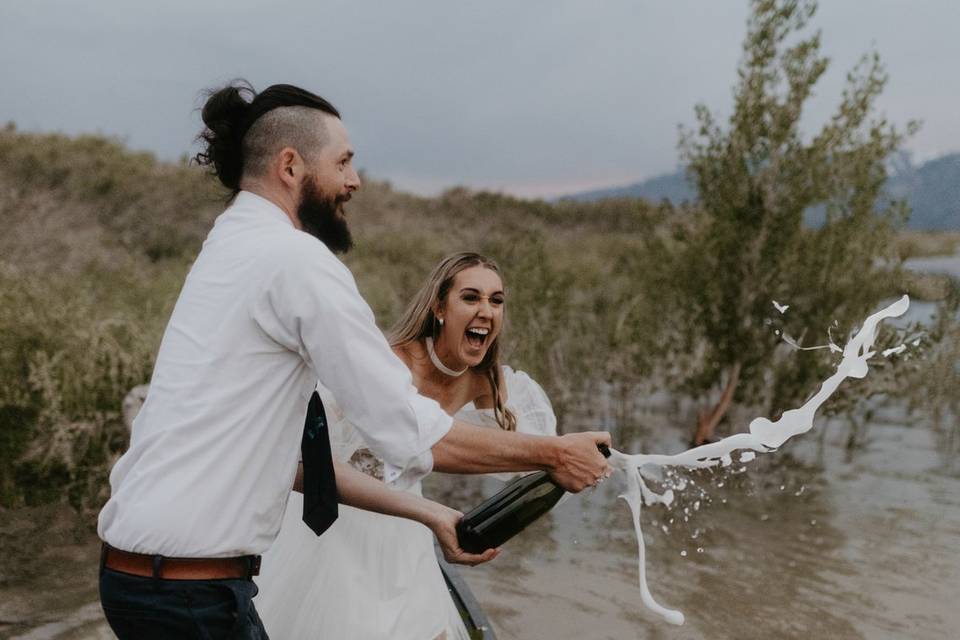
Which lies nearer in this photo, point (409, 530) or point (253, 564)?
point (253, 564)

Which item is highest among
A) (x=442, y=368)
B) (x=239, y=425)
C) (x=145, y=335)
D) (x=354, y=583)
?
(x=239, y=425)

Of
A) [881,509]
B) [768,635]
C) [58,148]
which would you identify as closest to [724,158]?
[881,509]

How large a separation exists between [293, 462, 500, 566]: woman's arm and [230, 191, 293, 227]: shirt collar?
943mm

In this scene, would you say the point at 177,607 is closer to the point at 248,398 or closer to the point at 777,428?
the point at 248,398

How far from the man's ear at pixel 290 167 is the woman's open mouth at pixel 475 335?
1.87 m

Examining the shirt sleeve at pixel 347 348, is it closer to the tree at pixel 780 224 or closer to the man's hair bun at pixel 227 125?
the man's hair bun at pixel 227 125

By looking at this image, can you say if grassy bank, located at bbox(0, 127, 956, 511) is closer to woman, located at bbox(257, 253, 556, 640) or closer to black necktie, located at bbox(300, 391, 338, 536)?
black necktie, located at bbox(300, 391, 338, 536)

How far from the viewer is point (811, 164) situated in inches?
321

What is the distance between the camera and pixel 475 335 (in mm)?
3963

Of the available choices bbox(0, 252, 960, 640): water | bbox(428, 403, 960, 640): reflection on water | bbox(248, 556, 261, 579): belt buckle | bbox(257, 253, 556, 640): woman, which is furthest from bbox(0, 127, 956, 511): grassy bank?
bbox(248, 556, 261, 579): belt buckle

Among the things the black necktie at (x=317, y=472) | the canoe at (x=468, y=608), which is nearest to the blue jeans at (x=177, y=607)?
the black necktie at (x=317, y=472)

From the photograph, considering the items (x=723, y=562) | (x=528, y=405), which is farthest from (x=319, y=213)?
(x=723, y=562)

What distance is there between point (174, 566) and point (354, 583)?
1.30m

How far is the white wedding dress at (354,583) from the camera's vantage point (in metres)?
3.00
